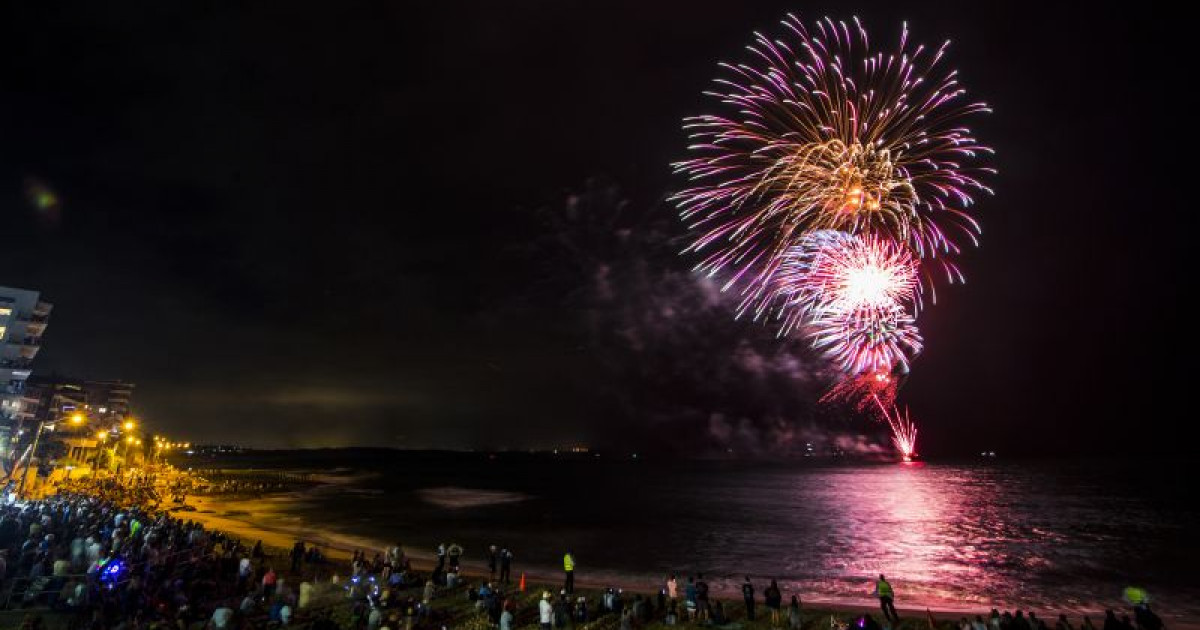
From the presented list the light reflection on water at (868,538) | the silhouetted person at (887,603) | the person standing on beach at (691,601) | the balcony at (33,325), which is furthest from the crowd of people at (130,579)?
the balcony at (33,325)

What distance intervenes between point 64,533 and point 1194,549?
70.3m

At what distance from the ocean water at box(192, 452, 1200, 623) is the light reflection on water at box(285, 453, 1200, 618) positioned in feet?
0.51

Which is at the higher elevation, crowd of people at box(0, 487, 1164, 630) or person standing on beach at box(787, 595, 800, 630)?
→ crowd of people at box(0, 487, 1164, 630)

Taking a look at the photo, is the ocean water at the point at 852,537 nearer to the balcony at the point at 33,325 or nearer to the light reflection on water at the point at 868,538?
the light reflection on water at the point at 868,538

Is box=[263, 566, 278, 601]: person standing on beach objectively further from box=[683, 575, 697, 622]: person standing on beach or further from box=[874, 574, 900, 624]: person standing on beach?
box=[874, 574, 900, 624]: person standing on beach

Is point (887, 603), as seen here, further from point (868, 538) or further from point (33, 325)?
point (33, 325)

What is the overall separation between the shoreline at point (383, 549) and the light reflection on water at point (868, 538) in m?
1.29

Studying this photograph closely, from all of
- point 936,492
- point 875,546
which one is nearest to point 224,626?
point 875,546

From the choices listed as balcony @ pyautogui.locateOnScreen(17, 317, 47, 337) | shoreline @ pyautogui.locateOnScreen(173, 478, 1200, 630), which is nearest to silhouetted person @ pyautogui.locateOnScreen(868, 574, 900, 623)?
shoreline @ pyautogui.locateOnScreen(173, 478, 1200, 630)

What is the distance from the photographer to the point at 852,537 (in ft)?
157

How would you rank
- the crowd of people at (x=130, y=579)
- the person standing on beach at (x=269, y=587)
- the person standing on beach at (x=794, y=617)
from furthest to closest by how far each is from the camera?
the person standing on beach at (x=269, y=587)
the person standing on beach at (x=794, y=617)
the crowd of people at (x=130, y=579)

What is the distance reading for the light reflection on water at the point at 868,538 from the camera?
30.4 metres

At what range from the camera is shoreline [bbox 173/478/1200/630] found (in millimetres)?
23781

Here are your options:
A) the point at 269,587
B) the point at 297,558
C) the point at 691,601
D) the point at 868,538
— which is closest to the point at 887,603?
the point at 691,601
